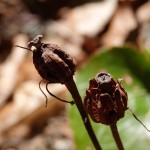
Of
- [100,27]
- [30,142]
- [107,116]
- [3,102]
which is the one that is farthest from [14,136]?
[107,116]

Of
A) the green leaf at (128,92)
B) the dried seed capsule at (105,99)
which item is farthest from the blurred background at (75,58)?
the dried seed capsule at (105,99)

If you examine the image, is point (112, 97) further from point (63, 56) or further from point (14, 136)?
A: point (14, 136)

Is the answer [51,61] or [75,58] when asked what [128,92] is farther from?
[75,58]

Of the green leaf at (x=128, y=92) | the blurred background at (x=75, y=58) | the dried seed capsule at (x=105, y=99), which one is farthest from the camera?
the blurred background at (x=75, y=58)

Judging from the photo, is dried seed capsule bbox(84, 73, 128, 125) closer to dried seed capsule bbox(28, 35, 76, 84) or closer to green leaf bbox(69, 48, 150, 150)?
dried seed capsule bbox(28, 35, 76, 84)

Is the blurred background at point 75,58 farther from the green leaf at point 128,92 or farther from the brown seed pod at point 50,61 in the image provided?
the brown seed pod at point 50,61
